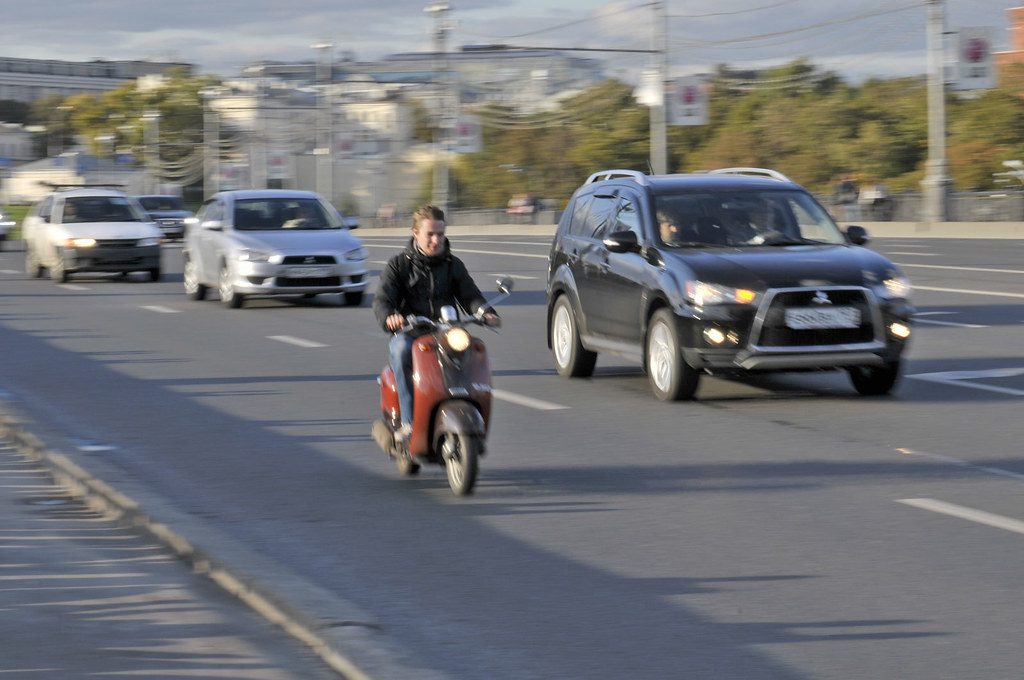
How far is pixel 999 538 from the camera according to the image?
24.8ft

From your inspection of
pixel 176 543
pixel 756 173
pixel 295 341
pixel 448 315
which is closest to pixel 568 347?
pixel 756 173

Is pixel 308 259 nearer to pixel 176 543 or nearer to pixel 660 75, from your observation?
pixel 176 543

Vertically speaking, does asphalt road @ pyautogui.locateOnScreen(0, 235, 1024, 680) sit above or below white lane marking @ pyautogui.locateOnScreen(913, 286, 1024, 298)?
below

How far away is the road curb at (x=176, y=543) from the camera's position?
5.66m

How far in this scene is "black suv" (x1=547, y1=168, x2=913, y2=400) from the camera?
12.4 meters

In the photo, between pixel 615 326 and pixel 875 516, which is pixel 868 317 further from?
pixel 875 516

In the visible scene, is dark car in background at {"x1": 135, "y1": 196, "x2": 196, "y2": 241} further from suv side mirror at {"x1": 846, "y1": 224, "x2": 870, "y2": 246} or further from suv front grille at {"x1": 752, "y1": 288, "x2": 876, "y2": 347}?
suv front grille at {"x1": 752, "y1": 288, "x2": 876, "y2": 347}

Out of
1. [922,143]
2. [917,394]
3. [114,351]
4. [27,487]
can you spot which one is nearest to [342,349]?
[114,351]

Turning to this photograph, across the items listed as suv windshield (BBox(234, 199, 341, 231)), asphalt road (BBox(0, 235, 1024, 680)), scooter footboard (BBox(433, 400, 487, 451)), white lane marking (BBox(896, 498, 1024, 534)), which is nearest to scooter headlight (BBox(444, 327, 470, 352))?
scooter footboard (BBox(433, 400, 487, 451))

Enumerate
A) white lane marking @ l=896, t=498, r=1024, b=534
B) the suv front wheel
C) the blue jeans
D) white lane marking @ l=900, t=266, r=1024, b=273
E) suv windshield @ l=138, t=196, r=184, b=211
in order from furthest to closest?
suv windshield @ l=138, t=196, r=184, b=211 → white lane marking @ l=900, t=266, r=1024, b=273 → the suv front wheel → the blue jeans → white lane marking @ l=896, t=498, r=1024, b=534

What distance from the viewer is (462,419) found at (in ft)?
28.3

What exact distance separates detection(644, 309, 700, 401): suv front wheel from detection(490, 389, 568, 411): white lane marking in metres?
0.77

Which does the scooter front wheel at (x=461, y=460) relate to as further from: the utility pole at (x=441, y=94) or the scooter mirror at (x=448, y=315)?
the utility pole at (x=441, y=94)

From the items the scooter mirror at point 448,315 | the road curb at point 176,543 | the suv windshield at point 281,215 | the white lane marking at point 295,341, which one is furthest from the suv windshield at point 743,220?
the suv windshield at point 281,215
